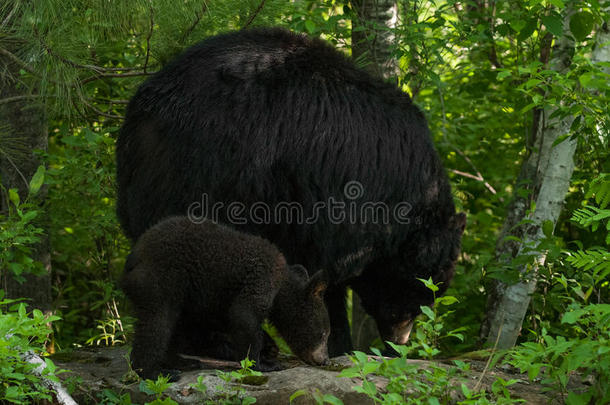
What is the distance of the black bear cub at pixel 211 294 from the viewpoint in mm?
3691

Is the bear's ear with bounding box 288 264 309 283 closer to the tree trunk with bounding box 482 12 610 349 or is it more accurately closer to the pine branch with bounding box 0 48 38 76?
the tree trunk with bounding box 482 12 610 349

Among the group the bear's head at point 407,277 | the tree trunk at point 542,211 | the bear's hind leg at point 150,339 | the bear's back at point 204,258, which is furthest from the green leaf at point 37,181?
the tree trunk at point 542,211

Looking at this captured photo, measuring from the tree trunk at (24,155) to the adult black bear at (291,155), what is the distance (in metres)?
1.38

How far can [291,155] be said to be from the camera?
A: 457cm

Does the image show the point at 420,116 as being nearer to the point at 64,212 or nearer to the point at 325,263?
the point at 325,263

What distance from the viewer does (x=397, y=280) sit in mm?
5305

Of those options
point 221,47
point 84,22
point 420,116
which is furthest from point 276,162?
point 84,22

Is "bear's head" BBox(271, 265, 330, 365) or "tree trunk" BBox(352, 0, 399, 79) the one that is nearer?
"bear's head" BBox(271, 265, 330, 365)

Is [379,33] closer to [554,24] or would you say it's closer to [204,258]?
[554,24]

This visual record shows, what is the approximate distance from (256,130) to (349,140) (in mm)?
644

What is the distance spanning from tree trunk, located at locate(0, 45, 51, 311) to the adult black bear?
1383mm

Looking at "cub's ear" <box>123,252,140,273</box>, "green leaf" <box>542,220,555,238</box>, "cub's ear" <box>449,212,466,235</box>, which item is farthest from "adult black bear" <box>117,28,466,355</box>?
"green leaf" <box>542,220,555,238</box>

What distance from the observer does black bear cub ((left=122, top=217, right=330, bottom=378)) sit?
3.69 meters

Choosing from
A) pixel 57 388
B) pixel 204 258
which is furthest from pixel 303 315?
pixel 57 388
